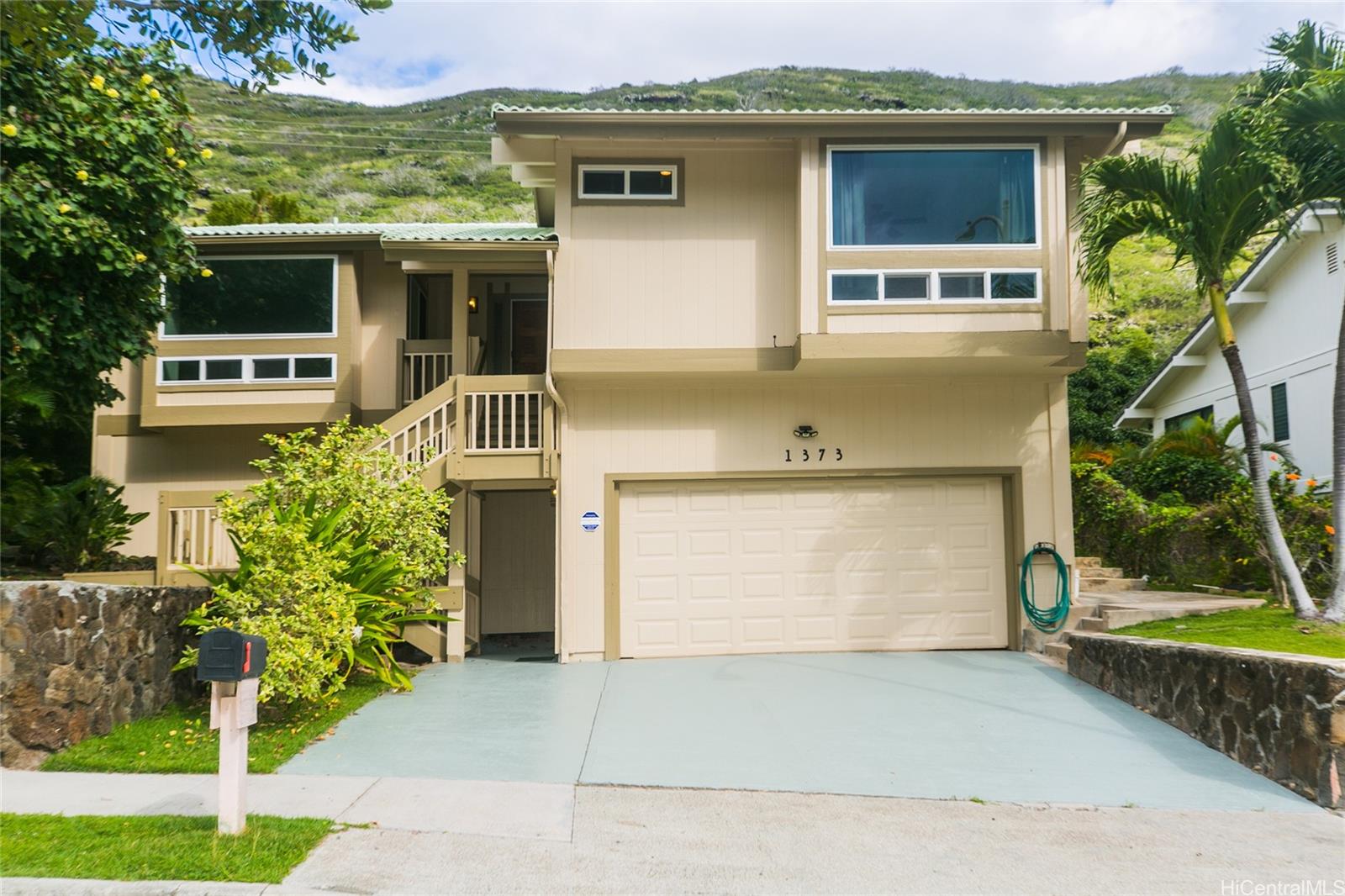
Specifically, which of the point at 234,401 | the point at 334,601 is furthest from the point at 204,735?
the point at 234,401

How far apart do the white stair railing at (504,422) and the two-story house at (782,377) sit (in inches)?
2.3

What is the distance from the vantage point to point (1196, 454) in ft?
49.5

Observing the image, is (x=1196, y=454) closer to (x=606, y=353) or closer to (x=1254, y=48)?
(x=1254, y=48)

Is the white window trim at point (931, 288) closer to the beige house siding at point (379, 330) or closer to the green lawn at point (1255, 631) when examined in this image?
the green lawn at point (1255, 631)

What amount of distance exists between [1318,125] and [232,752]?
9.39m

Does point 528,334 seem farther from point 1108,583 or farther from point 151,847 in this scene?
point 151,847

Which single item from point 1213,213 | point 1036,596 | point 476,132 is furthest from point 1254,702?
point 476,132

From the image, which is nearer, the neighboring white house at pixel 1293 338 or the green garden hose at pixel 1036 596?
the green garden hose at pixel 1036 596

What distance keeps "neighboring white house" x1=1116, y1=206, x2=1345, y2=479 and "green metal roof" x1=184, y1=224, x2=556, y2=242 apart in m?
10.6

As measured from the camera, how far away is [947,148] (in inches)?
417

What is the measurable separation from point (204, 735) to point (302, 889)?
3478 mm

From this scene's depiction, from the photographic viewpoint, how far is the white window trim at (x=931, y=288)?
412 inches

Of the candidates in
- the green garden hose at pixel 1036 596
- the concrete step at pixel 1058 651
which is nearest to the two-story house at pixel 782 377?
the green garden hose at pixel 1036 596

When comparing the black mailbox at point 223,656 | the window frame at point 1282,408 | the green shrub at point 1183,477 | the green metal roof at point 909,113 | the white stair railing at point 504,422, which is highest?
the green metal roof at point 909,113
